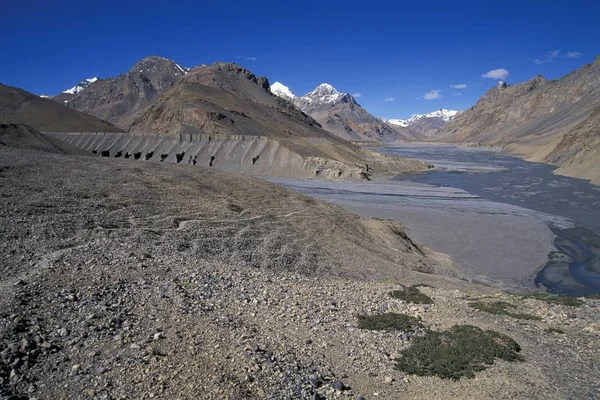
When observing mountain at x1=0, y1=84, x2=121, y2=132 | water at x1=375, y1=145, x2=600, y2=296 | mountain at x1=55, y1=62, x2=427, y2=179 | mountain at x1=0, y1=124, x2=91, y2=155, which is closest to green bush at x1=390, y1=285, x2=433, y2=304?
water at x1=375, y1=145, x2=600, y2=296

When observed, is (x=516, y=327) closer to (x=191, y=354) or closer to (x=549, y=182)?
(x=191, y=354)

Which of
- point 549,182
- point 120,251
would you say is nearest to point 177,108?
point 549,182

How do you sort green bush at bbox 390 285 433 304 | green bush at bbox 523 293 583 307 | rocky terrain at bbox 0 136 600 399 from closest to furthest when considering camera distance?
rocky terrain at bbox 0 136 600 399, green bush at bbox 390 285 433 304, green bush at bbox 523 293 583 307

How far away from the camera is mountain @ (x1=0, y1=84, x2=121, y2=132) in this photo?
11688 centimetres

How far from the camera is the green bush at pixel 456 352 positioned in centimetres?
824

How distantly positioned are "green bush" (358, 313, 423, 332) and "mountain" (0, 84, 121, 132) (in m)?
121

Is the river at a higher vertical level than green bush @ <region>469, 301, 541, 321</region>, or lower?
lower

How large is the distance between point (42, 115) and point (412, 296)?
13952 cm

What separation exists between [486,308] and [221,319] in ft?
24.0

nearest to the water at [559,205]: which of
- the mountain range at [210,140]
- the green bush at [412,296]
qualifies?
the green bush at [412,296]

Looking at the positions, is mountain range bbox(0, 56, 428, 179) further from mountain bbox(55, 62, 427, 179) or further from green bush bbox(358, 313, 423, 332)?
green bush bbox(358, 313, 423, 332)

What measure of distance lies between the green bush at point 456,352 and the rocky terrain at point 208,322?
0.18 metres

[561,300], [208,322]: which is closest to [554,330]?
[561,300]

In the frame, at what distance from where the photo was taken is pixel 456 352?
885cm
